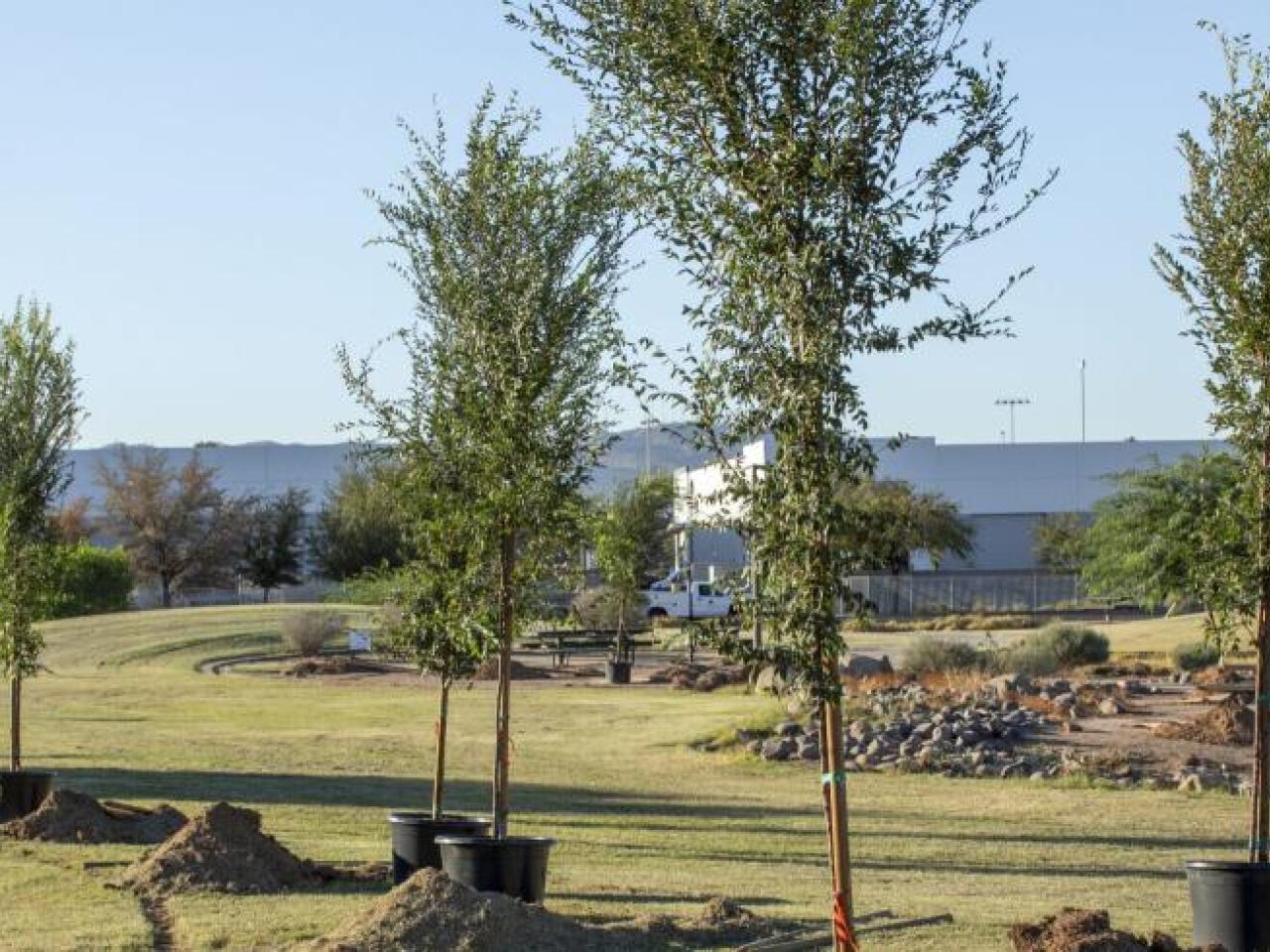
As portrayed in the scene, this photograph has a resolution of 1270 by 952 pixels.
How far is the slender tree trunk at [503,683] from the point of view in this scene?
15.3m

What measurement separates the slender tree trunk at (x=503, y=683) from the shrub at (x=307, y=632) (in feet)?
134

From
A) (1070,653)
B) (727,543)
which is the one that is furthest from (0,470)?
(727,543)

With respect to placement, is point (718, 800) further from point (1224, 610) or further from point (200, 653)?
point (200, 653)

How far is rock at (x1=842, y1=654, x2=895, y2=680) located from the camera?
127 ft

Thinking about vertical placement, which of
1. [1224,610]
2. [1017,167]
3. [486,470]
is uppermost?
[1017,167]

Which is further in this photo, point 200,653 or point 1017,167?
point 200,653

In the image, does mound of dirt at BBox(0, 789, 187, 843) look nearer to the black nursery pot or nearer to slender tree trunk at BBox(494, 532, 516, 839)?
slender tree trunk at BBox(494, 532, 516, 839)

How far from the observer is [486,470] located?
15648 mm

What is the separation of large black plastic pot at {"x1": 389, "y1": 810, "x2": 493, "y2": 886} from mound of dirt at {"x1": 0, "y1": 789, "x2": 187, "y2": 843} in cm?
395

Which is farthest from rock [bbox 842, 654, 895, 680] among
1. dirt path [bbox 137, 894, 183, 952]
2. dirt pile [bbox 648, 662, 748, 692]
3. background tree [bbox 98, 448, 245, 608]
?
background tree [bbox 98, 448, 245, 608]

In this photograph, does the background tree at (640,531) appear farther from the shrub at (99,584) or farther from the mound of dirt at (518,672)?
the shrub at (99,584)

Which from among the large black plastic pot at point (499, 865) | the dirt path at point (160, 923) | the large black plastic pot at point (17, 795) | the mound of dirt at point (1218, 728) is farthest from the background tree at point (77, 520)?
the large black plastic pot at point (499, 865)

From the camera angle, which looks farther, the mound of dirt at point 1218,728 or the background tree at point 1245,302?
the mound of dirt at point 1218,728

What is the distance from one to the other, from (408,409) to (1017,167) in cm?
767
